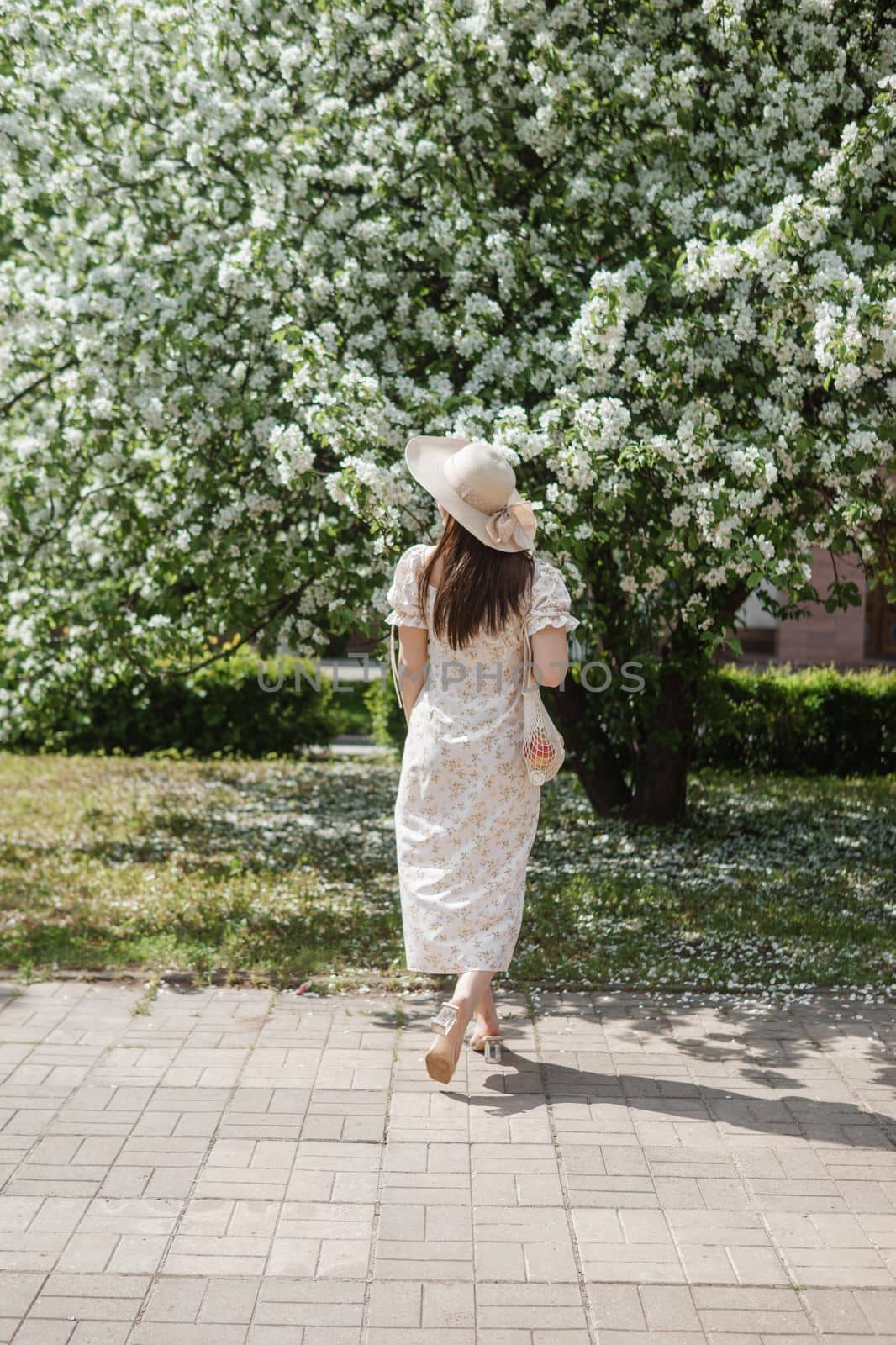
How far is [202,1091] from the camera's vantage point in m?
4.22

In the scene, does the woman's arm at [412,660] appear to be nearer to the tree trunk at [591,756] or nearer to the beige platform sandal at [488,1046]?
the beige platform sandal at [488,1046]

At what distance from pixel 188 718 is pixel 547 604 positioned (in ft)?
27.0

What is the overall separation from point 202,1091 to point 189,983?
1123 mm

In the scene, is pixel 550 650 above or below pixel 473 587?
below

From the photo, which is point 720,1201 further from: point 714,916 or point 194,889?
point 194,889

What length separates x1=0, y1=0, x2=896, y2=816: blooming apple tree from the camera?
17.4 ft

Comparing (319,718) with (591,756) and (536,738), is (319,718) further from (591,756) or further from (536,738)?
(536,738)

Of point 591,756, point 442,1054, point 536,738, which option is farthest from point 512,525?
point 591,756

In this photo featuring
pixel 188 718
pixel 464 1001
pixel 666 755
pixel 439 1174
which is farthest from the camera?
pixel 188 718

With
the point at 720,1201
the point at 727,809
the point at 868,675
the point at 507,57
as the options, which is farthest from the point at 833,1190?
the point at 868,675

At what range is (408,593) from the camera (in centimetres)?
429

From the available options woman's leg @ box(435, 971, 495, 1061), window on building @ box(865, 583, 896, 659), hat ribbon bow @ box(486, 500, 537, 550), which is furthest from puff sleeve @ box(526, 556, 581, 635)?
window on building @ box(865, 583, 896, 659)

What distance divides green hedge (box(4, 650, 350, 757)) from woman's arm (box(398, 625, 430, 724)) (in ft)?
24.1

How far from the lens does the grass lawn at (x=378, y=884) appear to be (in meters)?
5.56
